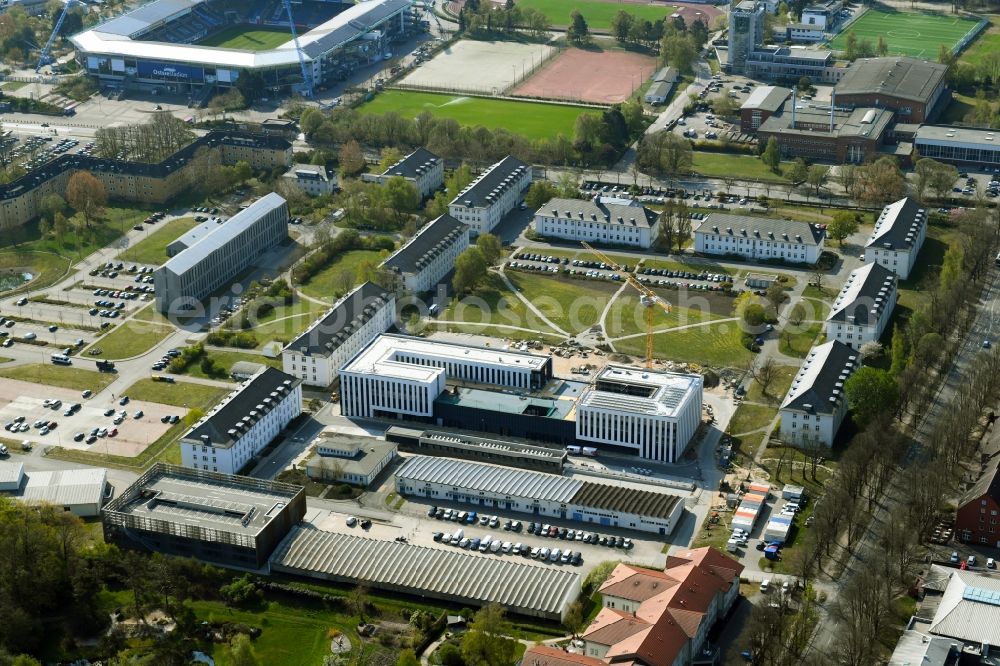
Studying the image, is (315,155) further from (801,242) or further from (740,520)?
(740,520)

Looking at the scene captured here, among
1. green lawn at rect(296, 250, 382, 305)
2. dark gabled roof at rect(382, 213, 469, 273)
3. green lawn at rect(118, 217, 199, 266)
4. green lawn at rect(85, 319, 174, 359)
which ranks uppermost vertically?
dark gabled roof at rect(382, 213, 469, 273)

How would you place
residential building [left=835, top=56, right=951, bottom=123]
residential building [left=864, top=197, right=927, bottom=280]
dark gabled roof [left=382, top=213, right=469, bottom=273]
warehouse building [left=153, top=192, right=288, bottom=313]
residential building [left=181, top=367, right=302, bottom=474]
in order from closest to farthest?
1. residential building [left=181, top=367, right=302, bottom=474]
2. warehouse building [left=153, top=192, right=288, bottom=313]
3. dark gabled roof [left=382, top=213, right=469, bottom=273]
4. residential building [left=864, top=197, right=927, bottom=280]
5. residential building [left=835, top=56, right=951, bottom=123]

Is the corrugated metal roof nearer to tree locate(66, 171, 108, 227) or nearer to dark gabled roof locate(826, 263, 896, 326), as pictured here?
dark gabled roof locate(826, 263, 896, 326)

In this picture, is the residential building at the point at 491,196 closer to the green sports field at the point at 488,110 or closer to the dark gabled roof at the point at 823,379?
the green sports field at the point at 488,110

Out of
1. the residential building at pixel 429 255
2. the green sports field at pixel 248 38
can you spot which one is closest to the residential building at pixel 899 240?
the residential building at pixel 429 255

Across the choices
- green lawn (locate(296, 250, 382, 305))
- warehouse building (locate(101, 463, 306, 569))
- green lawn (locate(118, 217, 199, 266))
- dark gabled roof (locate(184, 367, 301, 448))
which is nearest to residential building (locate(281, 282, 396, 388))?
dark gabled roof (locate(184, 367, 301, 448))

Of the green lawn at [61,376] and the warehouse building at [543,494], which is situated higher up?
the warehouse building at [543,494]

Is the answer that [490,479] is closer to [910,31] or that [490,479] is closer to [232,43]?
[232,43]

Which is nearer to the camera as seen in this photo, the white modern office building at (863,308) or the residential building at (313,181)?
the white modern office building at (863,308)
